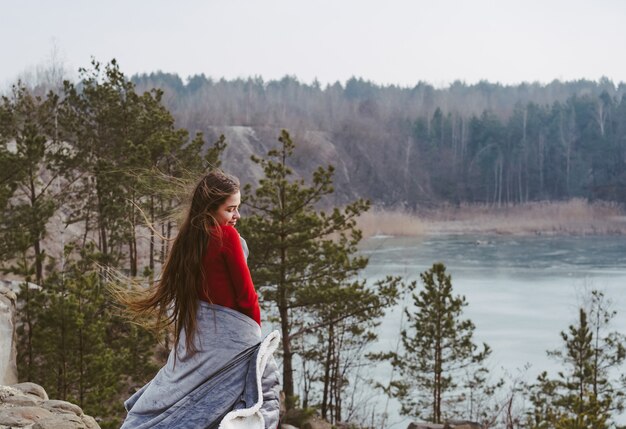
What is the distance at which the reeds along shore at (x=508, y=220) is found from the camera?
53656mm

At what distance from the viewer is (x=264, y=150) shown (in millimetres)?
81000

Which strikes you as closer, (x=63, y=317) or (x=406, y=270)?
(x=63, y=317)

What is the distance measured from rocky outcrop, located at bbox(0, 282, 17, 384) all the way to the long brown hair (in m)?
5.13

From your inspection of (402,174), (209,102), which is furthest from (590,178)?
(209,102)

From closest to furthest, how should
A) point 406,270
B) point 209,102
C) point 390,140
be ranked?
point 406,270 → point 390,140 → point 209,102

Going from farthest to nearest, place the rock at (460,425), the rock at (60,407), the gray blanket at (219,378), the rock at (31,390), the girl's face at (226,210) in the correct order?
the rock at (460,425) < the rock at (31,390) < the rock at (60,407) < the girl's face at (226,210) < the gray blanket at (219,378)

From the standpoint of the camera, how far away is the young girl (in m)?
3.57

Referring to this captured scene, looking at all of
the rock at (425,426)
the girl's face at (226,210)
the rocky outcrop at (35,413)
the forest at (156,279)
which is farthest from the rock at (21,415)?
the rock at (425,426)

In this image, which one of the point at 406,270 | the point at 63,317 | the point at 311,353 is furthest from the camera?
the point at 406,270

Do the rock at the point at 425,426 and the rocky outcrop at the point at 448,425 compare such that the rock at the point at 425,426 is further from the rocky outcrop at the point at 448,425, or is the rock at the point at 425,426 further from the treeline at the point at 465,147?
the treeline at the point at 465,147

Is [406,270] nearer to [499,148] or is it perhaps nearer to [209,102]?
[499,148]

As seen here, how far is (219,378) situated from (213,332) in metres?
0.20

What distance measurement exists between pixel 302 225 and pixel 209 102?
86.8 metres

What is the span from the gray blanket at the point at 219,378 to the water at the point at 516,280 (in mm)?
16004
